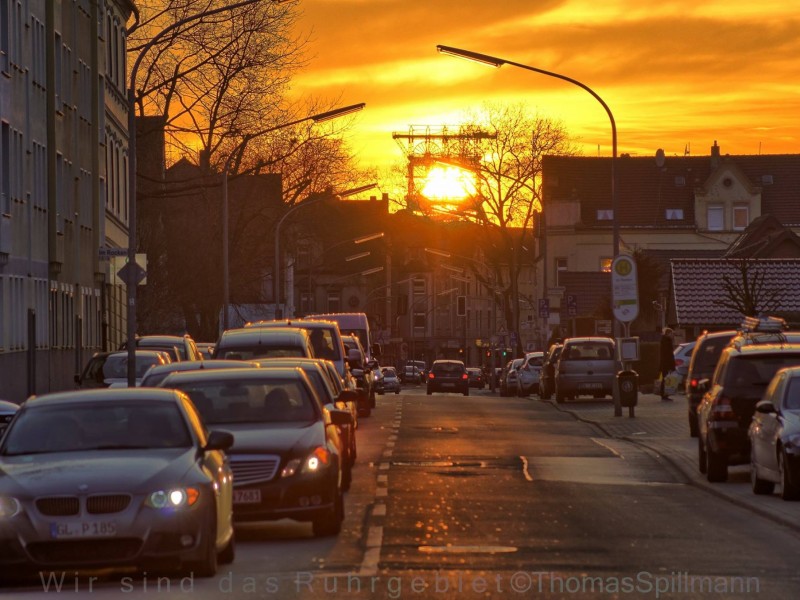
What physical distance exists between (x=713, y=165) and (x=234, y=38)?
184ft

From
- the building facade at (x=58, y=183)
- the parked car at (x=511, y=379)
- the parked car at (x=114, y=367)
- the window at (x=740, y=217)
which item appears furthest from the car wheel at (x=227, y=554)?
the window at (x=740, y=217)

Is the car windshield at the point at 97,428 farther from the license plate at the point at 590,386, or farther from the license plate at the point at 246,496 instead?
the license plate at the point at 590,386

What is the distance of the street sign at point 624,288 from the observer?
129 feet

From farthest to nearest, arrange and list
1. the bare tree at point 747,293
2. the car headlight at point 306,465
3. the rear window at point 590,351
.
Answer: the rear window at point 590,351, the bare tree at point 747,293, the car headlight at point 306,465

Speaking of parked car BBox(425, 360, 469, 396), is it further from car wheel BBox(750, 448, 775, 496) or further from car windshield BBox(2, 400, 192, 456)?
car windshield BBox(2, 400, 192, 456)

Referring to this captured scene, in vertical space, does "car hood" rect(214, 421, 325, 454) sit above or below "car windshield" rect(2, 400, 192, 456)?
below

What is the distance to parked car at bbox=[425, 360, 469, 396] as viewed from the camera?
81.4 meters

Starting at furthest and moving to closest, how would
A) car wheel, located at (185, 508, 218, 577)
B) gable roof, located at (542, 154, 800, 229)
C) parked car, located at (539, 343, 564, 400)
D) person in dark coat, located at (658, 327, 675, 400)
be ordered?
gable roof, located at (542, 154, 800, 229), parked car, located at (539, 343, 564, 400), person in dark coat, located at (658, 327, 675, 400), car wheel, located at (185, 508, 218, 577)

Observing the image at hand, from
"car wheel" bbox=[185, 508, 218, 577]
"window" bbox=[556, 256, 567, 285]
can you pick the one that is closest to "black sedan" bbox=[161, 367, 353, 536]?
"car wheel" bbox=[185, 508, 218, 577]

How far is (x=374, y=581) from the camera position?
1264 centimetres

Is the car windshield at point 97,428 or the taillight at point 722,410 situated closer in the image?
the car windshield at point 97,428

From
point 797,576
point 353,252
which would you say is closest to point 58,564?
point 797,576

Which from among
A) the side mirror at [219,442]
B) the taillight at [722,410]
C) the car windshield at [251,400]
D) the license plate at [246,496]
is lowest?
the license plate at [246,496]

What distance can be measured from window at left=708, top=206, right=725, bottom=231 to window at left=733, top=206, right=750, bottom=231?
765 mm
